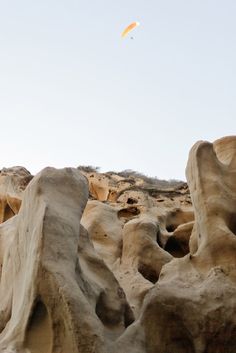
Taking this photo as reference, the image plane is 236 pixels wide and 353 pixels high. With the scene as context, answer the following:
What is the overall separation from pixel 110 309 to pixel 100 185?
8.60 metres

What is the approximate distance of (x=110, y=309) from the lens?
17.4ft

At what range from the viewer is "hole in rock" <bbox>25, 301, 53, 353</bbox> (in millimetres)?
4301

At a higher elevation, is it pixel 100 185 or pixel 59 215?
pixel 59 215

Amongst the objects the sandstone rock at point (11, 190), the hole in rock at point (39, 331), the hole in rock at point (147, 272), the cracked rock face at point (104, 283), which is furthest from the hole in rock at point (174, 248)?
the hole in rock at point (39, 331)

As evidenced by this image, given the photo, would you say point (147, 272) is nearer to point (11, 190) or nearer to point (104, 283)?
point (104, 283)

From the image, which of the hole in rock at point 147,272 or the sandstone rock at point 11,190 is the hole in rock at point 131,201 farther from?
the hole in rock at point 147,272

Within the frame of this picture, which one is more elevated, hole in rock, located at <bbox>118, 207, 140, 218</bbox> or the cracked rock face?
the cracked rock face

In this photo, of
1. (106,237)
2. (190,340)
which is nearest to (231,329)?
(190,340)

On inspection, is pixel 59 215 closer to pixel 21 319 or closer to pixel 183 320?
pixel 21 319

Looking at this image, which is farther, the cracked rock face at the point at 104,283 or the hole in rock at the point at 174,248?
the hole in rock at the point at 174,248

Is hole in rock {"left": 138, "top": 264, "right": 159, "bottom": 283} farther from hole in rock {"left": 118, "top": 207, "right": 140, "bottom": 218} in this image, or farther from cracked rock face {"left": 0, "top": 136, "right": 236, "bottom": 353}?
hole in rock {"left": 118, "top": 207, "right": 140, "bottom": 218}

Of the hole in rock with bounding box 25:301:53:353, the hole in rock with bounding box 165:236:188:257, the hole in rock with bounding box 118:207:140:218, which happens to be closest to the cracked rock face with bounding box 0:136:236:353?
the hole in rock with bounding box 25:301:53:353

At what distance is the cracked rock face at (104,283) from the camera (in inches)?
169

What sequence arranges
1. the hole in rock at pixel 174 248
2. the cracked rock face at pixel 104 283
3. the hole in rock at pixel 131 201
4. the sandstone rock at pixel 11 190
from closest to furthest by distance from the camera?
the cracked rock face at pixel 104 283 < the hole in rock at pixel 174 248 < the sandstone rock at pixel 11 190 < the hole in rock at pixel 131 201
